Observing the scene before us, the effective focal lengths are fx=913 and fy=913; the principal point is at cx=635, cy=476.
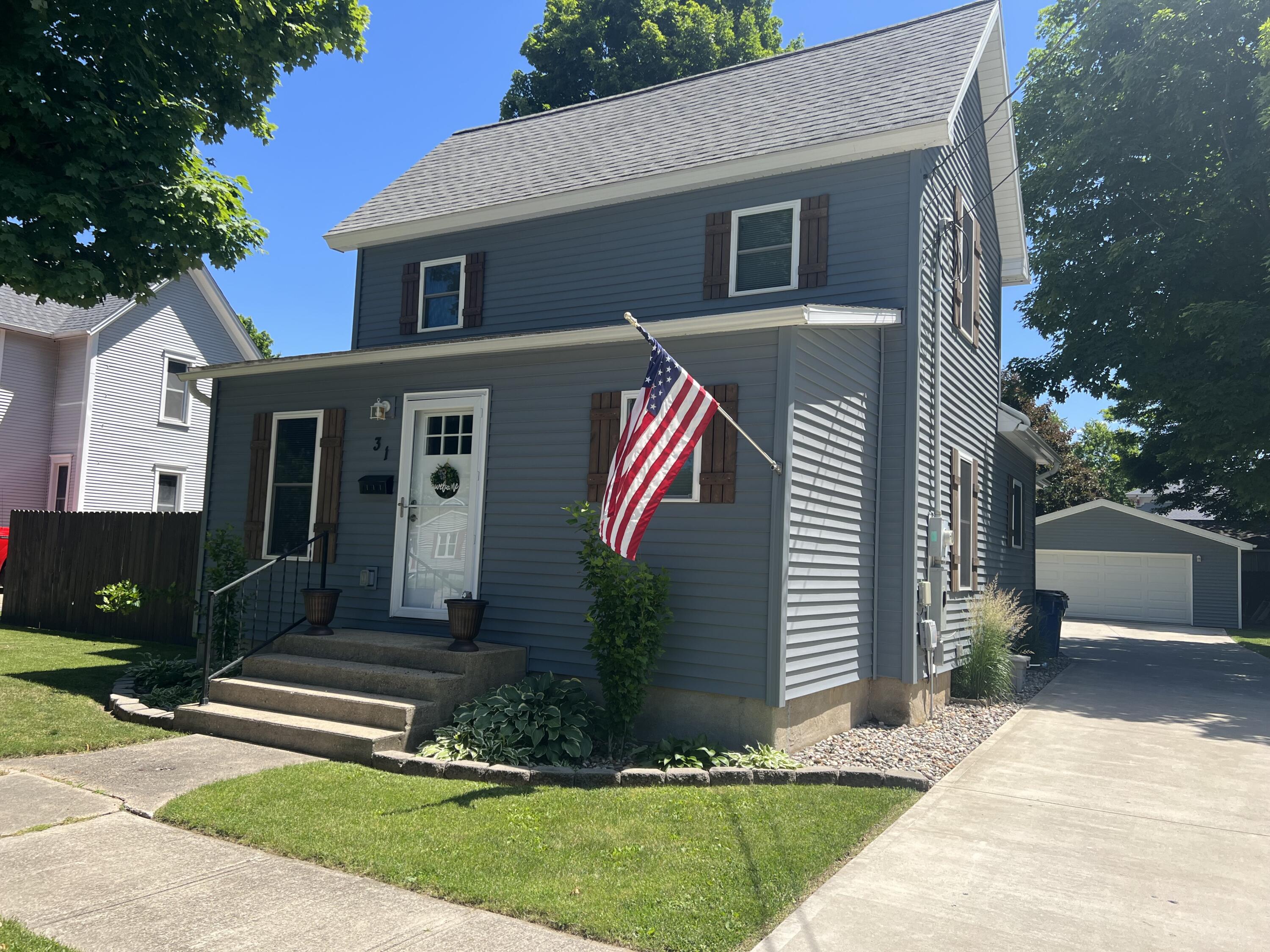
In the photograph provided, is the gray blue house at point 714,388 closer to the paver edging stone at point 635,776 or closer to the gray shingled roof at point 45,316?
the paver edging stone at point 635,776

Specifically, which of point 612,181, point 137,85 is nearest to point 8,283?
point 137,85

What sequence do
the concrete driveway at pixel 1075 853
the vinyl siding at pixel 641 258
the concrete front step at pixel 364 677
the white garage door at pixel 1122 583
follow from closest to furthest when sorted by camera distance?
the concrete driveway at pixel 1075 853 → the concrete front step at pixel 364 677 → the vinyl siding at pixel 641 258 → the white garage door at pixel 1122 583

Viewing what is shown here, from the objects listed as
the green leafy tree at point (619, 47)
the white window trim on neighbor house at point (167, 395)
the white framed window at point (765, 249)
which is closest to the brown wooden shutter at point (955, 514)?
the white framed window at point (765, 249)

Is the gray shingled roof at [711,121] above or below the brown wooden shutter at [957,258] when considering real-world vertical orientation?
above

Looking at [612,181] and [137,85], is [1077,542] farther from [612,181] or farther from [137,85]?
[137,85]

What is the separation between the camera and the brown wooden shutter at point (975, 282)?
11062mm

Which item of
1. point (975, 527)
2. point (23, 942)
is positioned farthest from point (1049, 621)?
point (23, 942)

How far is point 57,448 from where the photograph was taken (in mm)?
19797

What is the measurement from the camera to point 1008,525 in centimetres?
1341

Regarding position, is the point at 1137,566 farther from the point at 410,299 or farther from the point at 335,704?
the point at 335,704

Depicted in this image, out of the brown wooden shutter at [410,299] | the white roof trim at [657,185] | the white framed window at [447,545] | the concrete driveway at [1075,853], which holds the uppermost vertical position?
the white roof trim at [657,185]

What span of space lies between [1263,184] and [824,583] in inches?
530

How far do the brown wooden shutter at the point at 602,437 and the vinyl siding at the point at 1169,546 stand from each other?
22.0m

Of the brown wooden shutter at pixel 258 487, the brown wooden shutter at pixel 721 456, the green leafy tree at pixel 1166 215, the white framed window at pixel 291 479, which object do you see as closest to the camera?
the brown wooden shutter at pixel 721 456
